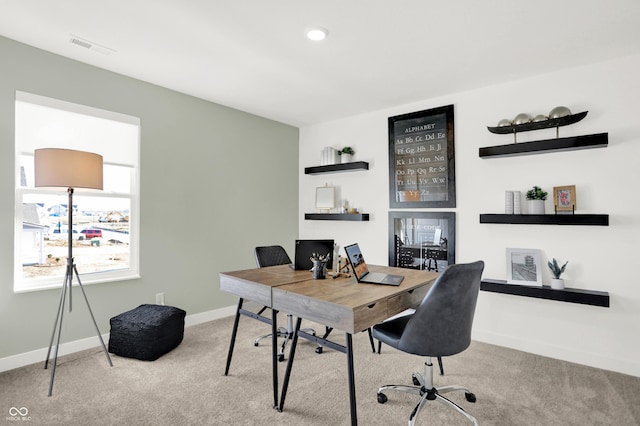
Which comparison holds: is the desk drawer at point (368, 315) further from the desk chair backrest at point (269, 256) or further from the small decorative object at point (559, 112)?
the small decorative object at point (559, 112)

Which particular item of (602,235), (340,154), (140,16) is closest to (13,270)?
(140,16)

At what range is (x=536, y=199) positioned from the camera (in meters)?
3.10

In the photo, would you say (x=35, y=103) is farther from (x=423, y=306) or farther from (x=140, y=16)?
(x=423, y=306)

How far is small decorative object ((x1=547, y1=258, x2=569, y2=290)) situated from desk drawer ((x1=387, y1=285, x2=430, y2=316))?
1.42 meters

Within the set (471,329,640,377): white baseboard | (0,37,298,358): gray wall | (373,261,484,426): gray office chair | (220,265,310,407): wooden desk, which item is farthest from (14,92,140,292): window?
(471,329,640,377): white baseboard

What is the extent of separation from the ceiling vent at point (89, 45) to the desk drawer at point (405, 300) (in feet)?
9.61

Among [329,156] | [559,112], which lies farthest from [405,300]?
[329,156]

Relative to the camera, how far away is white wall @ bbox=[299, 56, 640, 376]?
9.14 ft

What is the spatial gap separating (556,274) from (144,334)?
141 inches

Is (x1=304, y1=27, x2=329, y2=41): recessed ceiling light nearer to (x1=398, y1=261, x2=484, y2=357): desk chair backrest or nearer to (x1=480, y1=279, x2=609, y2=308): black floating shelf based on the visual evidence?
(x1=398, y1=261, x2=484, y2=357): desk chair backrest

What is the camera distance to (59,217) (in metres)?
3.02

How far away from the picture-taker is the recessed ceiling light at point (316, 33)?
243 centimetres

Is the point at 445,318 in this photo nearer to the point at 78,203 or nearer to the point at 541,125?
the point at 541,125

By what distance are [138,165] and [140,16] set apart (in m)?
1.54
